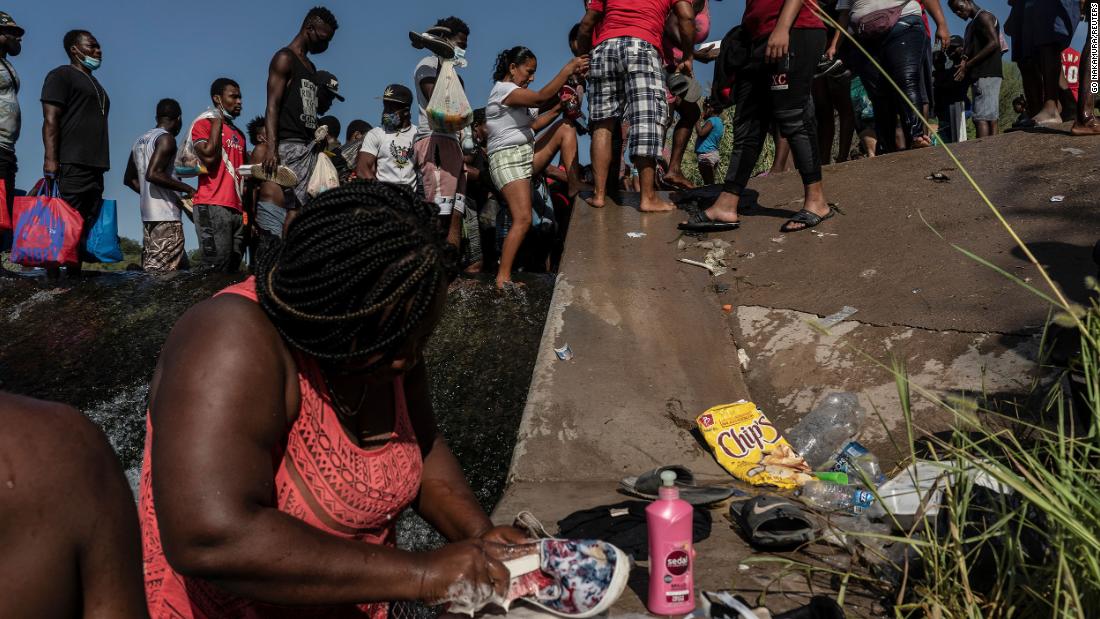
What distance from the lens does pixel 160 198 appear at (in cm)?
802

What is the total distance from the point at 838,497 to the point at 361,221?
235 cm

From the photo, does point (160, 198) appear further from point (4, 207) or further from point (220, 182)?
point (4, 207)

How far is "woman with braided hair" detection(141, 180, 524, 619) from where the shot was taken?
1.61 meters

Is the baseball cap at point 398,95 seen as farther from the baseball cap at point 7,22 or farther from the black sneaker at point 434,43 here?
the baseball cap at point 7,22

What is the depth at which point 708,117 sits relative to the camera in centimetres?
1048

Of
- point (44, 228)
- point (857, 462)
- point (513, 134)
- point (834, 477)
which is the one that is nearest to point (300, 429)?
point (857, 462)

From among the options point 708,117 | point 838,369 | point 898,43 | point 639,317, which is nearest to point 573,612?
point 838,369

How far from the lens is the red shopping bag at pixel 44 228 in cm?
723

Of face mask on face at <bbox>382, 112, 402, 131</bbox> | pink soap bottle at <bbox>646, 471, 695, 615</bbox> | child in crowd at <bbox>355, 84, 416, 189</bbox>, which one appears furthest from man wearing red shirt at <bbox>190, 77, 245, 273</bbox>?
pink soap bottle at <bbox>646, 471, 695, 615</bbox>

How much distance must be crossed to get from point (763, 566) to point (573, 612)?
1010 mm

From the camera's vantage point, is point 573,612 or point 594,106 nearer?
→ point 573,612

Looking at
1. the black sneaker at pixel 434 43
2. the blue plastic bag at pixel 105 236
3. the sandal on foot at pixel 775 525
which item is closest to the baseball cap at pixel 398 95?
the black sneaker at pixel 434 43

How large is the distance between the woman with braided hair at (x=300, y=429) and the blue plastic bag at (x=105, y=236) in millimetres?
6625

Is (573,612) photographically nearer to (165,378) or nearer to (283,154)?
(165,378)
